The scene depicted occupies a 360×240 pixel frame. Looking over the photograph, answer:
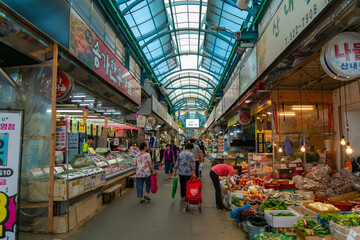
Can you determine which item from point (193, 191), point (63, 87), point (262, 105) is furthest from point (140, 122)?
point (63, 87)

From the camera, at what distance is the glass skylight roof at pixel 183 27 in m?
12.0

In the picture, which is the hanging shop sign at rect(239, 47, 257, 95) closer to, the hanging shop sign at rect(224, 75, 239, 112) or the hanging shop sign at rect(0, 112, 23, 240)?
the hanging shop sign at rect(224, 75, 239, 112)

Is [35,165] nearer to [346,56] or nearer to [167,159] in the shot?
[346,56]

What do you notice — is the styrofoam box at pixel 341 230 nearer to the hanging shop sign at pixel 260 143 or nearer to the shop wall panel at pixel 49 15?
the shop wall panel at pixel 49 15

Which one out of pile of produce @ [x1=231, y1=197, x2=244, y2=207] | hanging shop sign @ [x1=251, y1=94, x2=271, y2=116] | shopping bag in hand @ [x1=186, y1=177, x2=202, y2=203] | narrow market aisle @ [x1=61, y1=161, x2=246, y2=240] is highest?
hanging shop sign @ [x1=251, y1=94, x2=271, y2=116]

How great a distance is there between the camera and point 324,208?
4.00 metres

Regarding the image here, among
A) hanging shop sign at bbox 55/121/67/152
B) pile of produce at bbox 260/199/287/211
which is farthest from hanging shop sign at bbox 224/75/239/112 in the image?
hanging shop sign at bbox 55/121/67/152

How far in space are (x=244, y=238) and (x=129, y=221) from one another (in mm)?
2470

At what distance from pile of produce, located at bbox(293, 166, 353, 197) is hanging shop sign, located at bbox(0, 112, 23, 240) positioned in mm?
6333

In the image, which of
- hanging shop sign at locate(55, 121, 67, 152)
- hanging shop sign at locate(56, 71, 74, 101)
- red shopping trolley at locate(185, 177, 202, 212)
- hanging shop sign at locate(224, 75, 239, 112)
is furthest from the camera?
hanging shop sign at locate(224, 75, 239, 112)

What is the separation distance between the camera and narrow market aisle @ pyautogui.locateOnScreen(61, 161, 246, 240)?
4.38 metres

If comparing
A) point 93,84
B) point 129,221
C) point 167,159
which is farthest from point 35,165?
point 167,159

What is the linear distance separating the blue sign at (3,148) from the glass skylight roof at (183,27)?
8068mm

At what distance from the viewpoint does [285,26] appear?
181 inches
